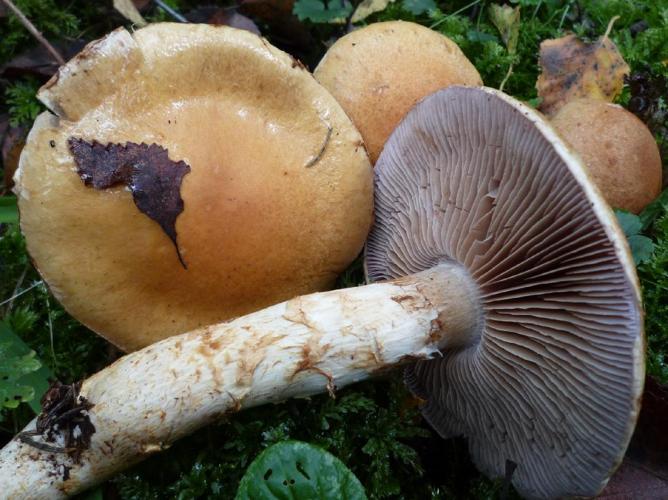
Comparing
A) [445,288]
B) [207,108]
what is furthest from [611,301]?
[207,108]

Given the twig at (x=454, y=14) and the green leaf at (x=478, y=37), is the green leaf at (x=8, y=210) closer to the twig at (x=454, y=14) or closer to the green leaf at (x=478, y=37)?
the twig at (x=454, y=14)

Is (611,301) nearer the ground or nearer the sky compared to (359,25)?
nearer the ground

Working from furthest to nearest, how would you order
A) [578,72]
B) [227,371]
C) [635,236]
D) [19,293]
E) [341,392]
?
[578,72]
[19,293]
[635,236]
[341,392]
[227,371]

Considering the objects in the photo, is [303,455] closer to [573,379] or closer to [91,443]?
[91,443]

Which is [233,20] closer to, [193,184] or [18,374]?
[193,184]

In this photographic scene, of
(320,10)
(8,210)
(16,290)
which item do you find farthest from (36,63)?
(320,10)
